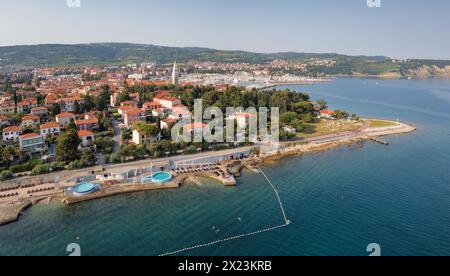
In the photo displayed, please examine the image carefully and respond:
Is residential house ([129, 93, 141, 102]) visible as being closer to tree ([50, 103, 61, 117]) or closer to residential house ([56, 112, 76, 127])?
tree ([50, 103, 61, 117])

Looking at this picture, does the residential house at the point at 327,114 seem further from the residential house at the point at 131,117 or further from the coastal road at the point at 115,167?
the residential house at the point at 131,117

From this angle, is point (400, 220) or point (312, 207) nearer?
point (400, 220)

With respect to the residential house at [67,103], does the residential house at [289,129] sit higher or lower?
lower

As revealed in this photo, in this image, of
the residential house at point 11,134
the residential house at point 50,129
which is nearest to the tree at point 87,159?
the residential house at point 50,129

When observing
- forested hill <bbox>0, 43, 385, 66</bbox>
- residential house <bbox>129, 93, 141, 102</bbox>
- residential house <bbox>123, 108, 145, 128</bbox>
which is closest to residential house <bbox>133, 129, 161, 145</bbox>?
residential house <bbox>123, 108, 145, 128</bbox>

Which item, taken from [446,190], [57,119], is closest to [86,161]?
[57,119]

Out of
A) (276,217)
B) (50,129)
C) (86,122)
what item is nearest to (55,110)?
(86,122)
